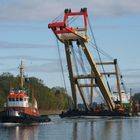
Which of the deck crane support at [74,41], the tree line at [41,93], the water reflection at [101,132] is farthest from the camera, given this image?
the tree line at [41,93]

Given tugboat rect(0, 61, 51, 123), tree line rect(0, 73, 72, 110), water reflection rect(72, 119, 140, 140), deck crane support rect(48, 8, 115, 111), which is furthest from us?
tree line rect(0, 73, 72, 110)

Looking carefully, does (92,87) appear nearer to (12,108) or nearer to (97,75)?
(97,75)

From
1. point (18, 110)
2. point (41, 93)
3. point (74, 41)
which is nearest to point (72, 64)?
point (74, 41)

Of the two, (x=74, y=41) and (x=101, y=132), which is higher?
(x=74, y=41)

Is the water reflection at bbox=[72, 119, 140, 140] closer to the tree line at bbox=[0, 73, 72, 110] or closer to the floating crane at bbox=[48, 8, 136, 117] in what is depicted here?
the floating crane at bbox=[48, 8, 136, 117]

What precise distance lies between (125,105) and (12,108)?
41974mm

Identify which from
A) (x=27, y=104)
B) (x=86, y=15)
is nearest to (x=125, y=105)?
(x=86, y=15)

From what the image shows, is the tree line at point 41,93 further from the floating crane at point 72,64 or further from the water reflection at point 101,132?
the water reflection at point 101,132

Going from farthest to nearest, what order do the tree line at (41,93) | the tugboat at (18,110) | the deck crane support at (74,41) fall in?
the tree line at (41,93) → the deck crane support at (74,41) → the tugboat at (18,110)

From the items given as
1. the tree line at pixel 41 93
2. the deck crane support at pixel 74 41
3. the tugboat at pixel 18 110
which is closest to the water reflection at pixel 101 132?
the tugboat at pixel 18 110

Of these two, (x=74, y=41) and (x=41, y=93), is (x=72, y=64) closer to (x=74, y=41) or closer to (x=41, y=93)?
(x=74, y=41)

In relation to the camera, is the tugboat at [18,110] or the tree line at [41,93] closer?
the tugboat at [18,110]

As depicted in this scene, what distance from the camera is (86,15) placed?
291 ft

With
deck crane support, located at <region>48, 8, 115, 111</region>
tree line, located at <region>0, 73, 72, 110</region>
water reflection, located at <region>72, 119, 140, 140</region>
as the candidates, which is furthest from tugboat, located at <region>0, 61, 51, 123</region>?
tree line, located at <region>0, 73, 72, 110</region>
